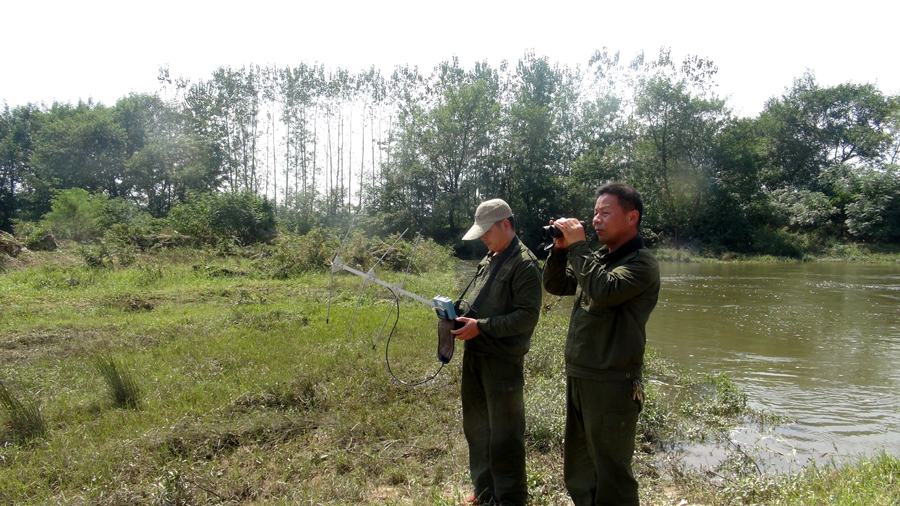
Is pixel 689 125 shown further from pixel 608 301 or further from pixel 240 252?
pixel 608 301

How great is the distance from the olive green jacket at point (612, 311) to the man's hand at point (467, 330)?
1.83ft

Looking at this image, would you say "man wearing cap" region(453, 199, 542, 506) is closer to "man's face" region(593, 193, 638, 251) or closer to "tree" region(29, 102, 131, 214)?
"man's face" region(593, 193, 638, 251)

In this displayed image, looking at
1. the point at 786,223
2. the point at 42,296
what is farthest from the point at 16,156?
the point at 786,223

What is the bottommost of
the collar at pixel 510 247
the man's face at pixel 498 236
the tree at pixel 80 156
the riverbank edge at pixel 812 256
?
the riverbank edge at pixel 812 256

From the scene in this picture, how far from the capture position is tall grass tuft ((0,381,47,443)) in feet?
13.5

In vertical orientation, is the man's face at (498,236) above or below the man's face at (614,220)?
below

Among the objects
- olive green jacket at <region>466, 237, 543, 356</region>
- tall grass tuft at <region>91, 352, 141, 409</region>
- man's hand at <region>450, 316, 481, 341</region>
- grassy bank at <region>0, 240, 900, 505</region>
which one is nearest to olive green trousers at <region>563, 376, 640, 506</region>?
olive green jacket at <region>466, 237, 543, 356</region>

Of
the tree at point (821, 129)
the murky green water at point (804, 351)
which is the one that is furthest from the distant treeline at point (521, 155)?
the murky green water at point (804, 351)

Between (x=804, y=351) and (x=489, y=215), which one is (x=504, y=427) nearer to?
(x=489, y=215)

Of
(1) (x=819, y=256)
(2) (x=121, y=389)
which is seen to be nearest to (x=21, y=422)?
(2) (x=121, y=389)

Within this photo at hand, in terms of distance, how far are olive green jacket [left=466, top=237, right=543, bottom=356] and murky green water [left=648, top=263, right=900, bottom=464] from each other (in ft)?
8.66

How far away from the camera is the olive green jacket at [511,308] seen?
297 cm

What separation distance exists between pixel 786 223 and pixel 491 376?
40.9m

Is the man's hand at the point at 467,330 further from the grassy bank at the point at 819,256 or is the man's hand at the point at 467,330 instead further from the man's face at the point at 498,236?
the grassy bank at the point at 819,256
